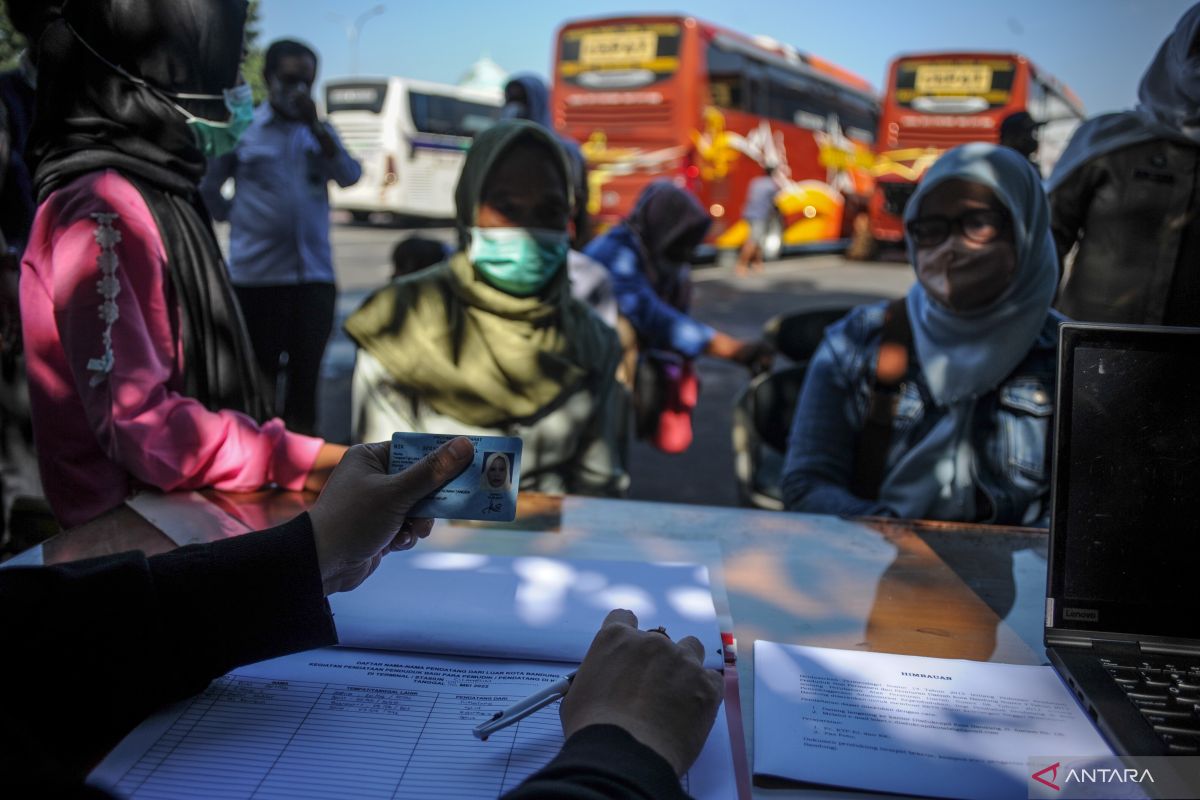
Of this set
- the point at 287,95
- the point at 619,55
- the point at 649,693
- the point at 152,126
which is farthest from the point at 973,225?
the point at 619,55

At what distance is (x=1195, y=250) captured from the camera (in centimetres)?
273

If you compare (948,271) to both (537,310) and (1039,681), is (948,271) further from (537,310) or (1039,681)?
(1039,681)

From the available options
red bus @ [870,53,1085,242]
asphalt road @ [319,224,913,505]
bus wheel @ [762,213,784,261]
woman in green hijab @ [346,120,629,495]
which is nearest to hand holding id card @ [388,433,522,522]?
woman in green hijab @ [346,120,629,495]

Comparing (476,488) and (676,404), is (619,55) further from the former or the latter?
(476,488)

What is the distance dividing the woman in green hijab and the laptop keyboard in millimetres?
1522

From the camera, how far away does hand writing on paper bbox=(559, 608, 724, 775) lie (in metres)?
0.77

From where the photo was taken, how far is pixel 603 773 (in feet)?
2.30

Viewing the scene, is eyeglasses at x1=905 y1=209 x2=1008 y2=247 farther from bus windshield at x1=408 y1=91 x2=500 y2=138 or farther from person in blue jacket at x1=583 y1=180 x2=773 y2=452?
bus windshield at x1=408 y1=91 x2=500 y2=138

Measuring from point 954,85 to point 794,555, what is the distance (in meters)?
14.3

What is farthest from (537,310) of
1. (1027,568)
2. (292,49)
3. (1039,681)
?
(292,49)

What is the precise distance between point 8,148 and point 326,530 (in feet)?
8.18

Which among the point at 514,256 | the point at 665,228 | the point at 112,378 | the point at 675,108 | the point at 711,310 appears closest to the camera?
the point at 112,378

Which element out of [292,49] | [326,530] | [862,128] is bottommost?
[326,530]

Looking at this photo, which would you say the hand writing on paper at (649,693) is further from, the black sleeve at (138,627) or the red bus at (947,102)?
the red bus at (947,102)
